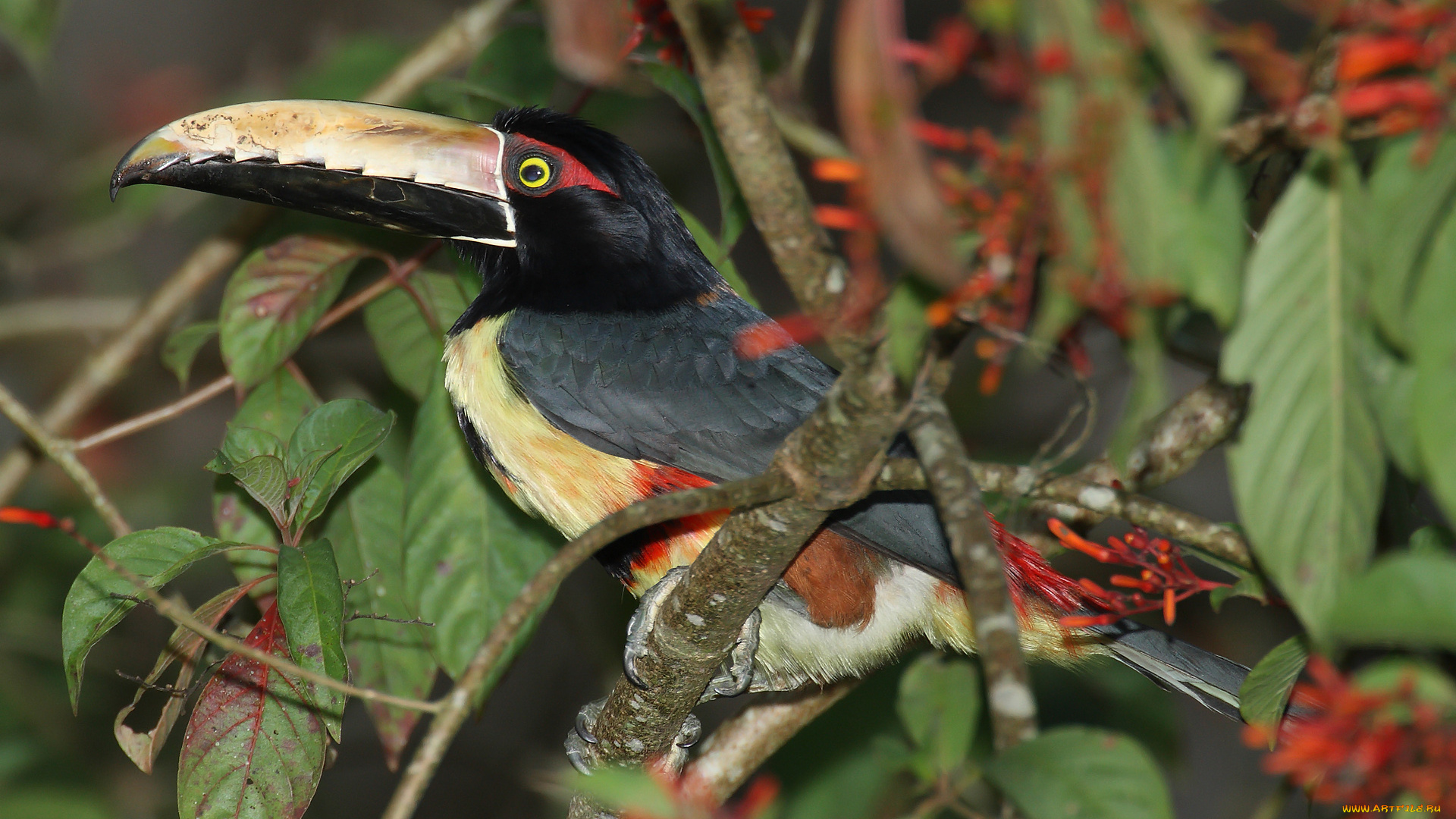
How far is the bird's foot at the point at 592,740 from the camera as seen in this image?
2658 mm

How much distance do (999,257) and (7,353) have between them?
201 inches

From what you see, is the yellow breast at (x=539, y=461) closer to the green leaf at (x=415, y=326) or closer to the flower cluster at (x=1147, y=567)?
the green leaf at (x=415, y=326)

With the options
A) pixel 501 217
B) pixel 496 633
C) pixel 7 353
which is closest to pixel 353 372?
pixel 7 353

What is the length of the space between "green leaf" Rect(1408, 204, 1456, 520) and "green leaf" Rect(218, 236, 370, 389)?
221 centimetres

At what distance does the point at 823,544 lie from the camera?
2600 millimetres

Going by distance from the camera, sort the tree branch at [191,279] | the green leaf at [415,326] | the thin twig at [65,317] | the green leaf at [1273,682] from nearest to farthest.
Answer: the green leaf at [1273,682], the green leaf at [415,326], the tree branch at [191,279], the thin twig at [65,317]

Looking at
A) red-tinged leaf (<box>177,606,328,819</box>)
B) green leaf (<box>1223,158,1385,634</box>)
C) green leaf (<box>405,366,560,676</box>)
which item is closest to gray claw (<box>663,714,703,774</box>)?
green leaf (<box>405,366,560,676</box>)

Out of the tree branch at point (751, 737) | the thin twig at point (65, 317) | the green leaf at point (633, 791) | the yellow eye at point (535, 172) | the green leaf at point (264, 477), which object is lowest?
the tree branch at point (751, 737)

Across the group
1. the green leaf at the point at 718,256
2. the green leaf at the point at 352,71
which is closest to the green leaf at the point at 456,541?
the green leaf at the point at 718,256

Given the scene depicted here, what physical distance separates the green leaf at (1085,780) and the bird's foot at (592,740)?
1.54m

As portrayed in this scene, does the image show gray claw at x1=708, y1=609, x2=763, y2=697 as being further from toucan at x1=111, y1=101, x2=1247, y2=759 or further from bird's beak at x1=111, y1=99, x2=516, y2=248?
bird's beak at x1=111, y1=99, x2=516, y2=248

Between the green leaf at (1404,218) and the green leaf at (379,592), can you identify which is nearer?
the green leaf at (1404,218)

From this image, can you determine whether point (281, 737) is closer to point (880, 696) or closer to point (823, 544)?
point (823, 544)

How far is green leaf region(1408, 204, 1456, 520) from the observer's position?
3.34 feet
